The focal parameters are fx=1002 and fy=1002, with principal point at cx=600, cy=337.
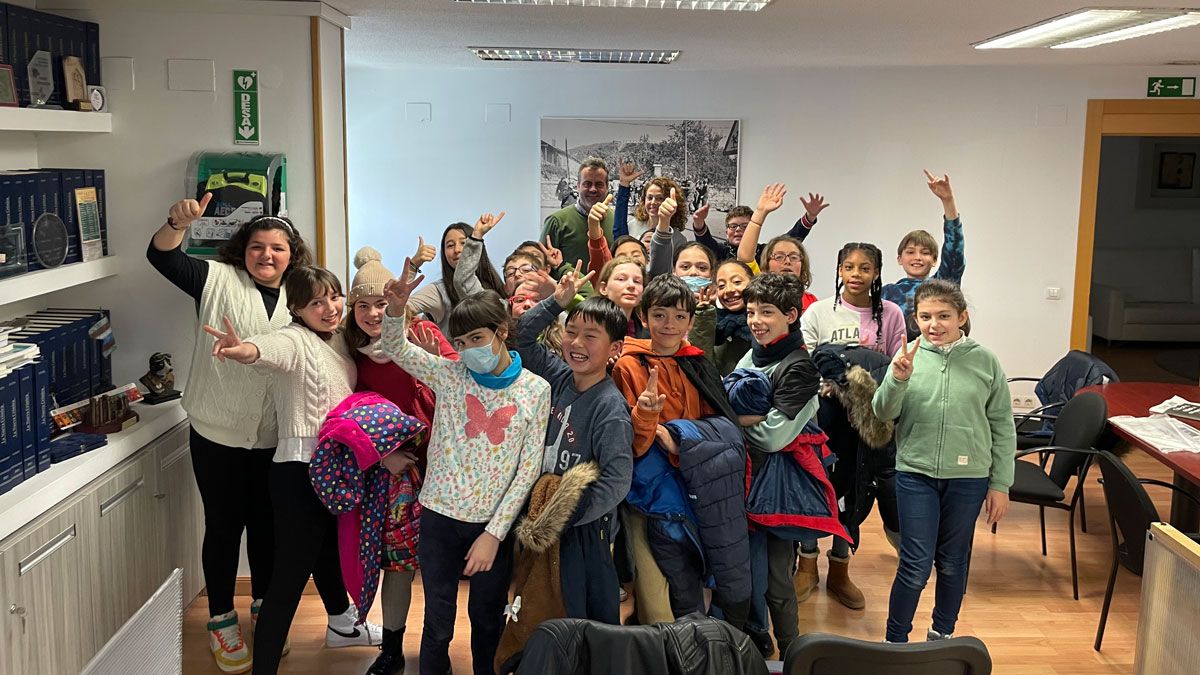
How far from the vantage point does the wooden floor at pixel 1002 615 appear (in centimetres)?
389

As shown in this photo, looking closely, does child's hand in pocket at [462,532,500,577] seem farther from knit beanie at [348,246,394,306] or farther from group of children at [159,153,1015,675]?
knit beanie at [348,246,394,306]

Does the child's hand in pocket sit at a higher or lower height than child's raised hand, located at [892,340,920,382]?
lower

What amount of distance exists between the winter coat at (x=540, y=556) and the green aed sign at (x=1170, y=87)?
641 centimetres

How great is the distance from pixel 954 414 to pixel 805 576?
119 centimetres

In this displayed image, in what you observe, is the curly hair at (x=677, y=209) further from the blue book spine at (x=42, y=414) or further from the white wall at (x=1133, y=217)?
the white wall at (x=1133, y=217)

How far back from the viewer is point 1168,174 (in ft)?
37.5

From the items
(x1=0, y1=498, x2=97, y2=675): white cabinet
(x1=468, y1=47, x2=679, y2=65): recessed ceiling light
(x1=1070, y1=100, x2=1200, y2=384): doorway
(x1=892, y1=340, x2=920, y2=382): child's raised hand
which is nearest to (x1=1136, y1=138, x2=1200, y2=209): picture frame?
(x1=1070, y1=100, x2=1200, y2=384): doorway

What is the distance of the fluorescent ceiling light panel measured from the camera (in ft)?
15.4

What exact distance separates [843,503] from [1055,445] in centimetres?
140

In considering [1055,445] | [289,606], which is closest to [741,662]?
[289,606]

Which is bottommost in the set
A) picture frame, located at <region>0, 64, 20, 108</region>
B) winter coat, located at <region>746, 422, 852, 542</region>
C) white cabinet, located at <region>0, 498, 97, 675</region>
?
white cabinet, located at <region>0, 498, 97, 675</region>

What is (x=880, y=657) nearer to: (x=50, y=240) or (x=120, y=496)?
(x=120, y=496)

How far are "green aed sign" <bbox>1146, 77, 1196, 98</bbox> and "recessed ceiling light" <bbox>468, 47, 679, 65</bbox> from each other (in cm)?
369

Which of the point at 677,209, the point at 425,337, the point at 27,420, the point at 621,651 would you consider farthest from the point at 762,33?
the point at 27,420
